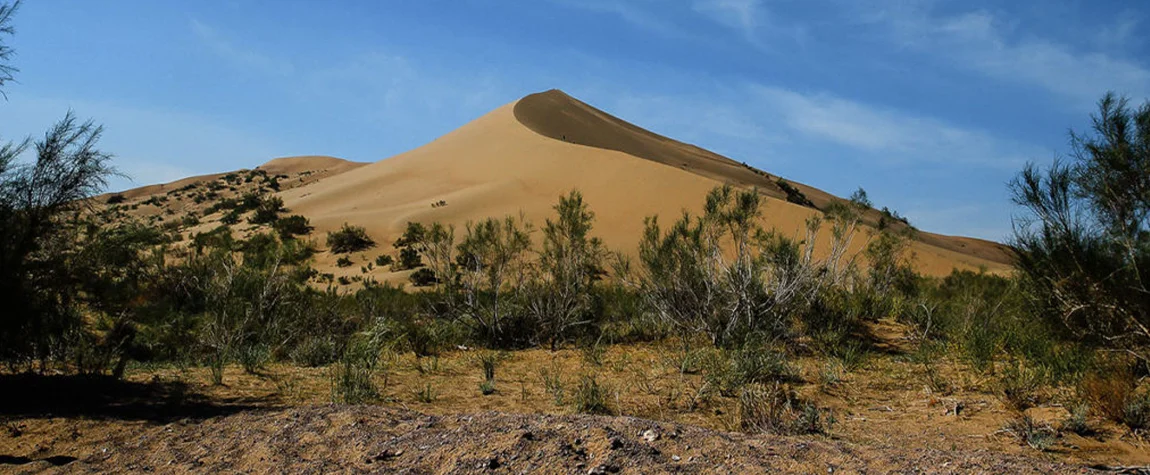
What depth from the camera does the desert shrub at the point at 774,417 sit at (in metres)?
5.62

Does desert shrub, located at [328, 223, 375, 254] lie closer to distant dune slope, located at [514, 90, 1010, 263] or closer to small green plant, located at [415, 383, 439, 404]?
distant dune slope, located at [514, 90, 1010, 263]

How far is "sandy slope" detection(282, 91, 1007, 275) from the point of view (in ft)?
108

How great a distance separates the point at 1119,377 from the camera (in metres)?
6.25

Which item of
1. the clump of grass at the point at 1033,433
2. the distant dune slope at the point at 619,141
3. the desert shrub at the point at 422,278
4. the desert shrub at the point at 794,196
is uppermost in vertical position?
the distant dune slope at the point at 619,141

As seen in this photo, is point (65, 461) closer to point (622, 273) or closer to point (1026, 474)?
point (1026, 474)

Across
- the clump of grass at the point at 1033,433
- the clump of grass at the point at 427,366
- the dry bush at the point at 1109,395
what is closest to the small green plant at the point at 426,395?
the clump of grass at the point at 427,366

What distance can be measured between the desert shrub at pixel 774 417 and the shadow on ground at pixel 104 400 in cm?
402

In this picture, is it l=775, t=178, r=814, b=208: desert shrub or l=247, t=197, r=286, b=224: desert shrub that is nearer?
l=247, t=197, r=286, b=224: desert shrub

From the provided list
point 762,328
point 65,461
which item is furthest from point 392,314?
point 65,461

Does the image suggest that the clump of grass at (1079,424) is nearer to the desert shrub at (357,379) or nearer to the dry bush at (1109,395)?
the dry bush at (1109,395)

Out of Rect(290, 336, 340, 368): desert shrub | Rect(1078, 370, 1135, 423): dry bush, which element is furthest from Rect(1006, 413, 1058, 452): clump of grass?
Rect(290, 336, 340, 368): desert shrub

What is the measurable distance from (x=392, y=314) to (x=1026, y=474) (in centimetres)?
1177

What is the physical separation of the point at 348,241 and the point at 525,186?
11.6 meters

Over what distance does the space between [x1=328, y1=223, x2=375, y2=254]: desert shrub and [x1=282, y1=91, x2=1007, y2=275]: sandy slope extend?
813mm
